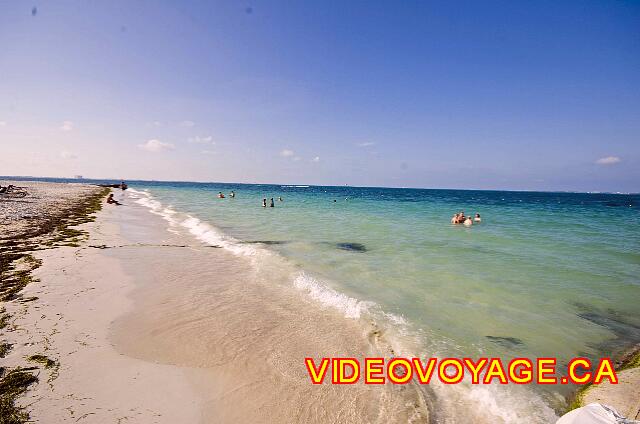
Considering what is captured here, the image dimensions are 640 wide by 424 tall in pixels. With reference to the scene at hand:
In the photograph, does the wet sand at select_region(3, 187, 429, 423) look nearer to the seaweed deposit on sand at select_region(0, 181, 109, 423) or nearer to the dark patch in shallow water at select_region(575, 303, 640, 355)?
the seaweed deposit on sand at select_region(0, 181, 109, 423)

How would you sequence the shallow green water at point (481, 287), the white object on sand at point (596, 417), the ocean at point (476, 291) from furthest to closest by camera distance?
the shallow green water at point (481, 287)
the ocean at point (476, 291)
the white object on sand at point (596, 417)

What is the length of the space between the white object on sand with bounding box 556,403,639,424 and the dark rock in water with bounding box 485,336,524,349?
328cm

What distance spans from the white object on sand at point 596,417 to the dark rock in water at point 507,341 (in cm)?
328

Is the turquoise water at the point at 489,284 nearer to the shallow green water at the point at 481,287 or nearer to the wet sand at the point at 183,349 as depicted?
the shallow green water at the point at 481,287

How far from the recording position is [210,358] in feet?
17.7

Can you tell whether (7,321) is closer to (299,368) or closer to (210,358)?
(210,358)

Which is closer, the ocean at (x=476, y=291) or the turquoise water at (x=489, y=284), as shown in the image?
the ocean at (x=476, y=291)

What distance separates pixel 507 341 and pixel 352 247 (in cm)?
967

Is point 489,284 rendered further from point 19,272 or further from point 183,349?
point 19,272

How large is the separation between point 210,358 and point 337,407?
8.28 feet

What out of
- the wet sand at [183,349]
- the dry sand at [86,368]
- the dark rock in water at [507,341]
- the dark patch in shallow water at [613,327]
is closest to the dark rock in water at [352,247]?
the wet sand at [183,349]

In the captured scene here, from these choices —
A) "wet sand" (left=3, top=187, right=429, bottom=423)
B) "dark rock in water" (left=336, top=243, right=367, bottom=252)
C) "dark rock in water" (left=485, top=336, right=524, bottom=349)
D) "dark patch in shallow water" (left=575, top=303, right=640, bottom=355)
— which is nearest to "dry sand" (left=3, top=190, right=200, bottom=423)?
"wet sand" (left=3, top=187, right=429, bottom=423)

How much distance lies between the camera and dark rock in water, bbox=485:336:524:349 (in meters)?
6.33

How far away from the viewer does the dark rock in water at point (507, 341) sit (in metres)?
6.33
